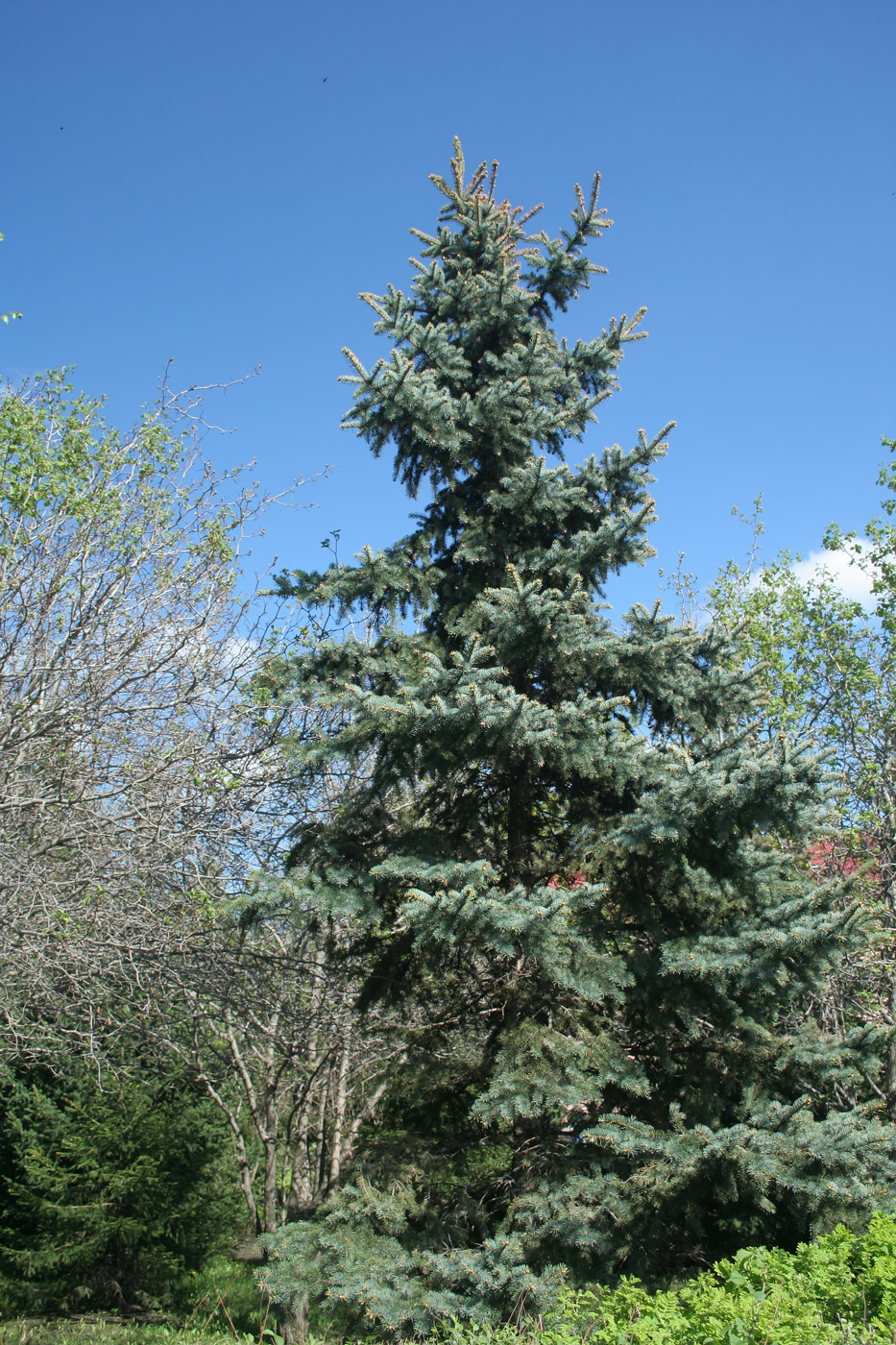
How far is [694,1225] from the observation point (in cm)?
504

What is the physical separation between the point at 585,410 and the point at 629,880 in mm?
4181

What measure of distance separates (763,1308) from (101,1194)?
9267 mm

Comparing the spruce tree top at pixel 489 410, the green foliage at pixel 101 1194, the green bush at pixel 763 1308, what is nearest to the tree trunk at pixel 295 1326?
the green foliage at pixel 101 1194

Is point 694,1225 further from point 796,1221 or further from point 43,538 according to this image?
point 43,538

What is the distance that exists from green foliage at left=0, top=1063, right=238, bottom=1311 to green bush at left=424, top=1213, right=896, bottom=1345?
23.6 feet

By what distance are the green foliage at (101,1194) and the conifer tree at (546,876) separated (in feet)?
17.1

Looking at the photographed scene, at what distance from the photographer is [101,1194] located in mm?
10227

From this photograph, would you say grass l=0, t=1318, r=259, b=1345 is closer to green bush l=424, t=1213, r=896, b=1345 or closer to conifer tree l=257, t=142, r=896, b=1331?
conifer tree l=257, t=142, r=896, b=1331

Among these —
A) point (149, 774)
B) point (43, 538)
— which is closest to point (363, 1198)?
point (149, 774)

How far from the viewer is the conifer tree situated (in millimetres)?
5105

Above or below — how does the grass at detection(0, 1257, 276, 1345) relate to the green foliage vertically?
below

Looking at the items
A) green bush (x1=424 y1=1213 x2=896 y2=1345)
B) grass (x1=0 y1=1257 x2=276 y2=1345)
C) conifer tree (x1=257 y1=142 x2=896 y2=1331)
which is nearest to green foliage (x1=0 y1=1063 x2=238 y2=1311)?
grass (x1=0 y1=1257 x2=276 y2=1345)

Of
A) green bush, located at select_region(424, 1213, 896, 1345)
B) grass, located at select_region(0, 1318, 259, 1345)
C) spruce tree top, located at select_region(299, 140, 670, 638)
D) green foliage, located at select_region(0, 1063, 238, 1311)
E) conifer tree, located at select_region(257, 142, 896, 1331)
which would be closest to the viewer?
green bush, located at select_region(424, 1213, 896, 1345)

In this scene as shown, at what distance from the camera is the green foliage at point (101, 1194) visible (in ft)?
33.3
